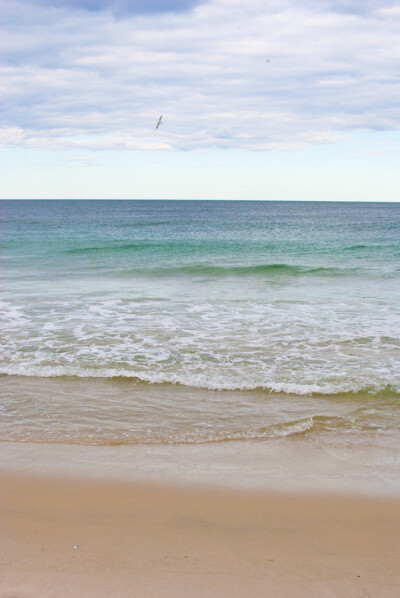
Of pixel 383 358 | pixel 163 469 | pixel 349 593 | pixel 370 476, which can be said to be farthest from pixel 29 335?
pixel 349 593

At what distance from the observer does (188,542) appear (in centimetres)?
402

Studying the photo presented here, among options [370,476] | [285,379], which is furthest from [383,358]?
[370,476]

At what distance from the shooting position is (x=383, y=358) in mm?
9055

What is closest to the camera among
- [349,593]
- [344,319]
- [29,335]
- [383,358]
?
[349,593]

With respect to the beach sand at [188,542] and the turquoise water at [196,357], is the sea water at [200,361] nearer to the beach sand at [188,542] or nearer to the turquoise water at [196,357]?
the turquoise water at [196,357]

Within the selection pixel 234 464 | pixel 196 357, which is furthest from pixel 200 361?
pixel 234 464

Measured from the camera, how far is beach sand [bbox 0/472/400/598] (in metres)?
3.53

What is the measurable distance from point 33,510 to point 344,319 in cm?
915

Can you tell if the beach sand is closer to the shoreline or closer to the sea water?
the shoreline

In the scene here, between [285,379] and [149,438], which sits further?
[285,379]

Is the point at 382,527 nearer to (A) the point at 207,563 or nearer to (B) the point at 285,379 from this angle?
(A) the point at 207,563

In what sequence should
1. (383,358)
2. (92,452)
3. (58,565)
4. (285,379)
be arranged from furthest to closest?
(383,358) → (285,379) → (92,452) → (58,565)

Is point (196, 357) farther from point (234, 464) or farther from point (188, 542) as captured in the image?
point (188, 542)

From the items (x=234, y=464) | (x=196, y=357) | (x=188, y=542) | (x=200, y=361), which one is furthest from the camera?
(x=196, y=357)
